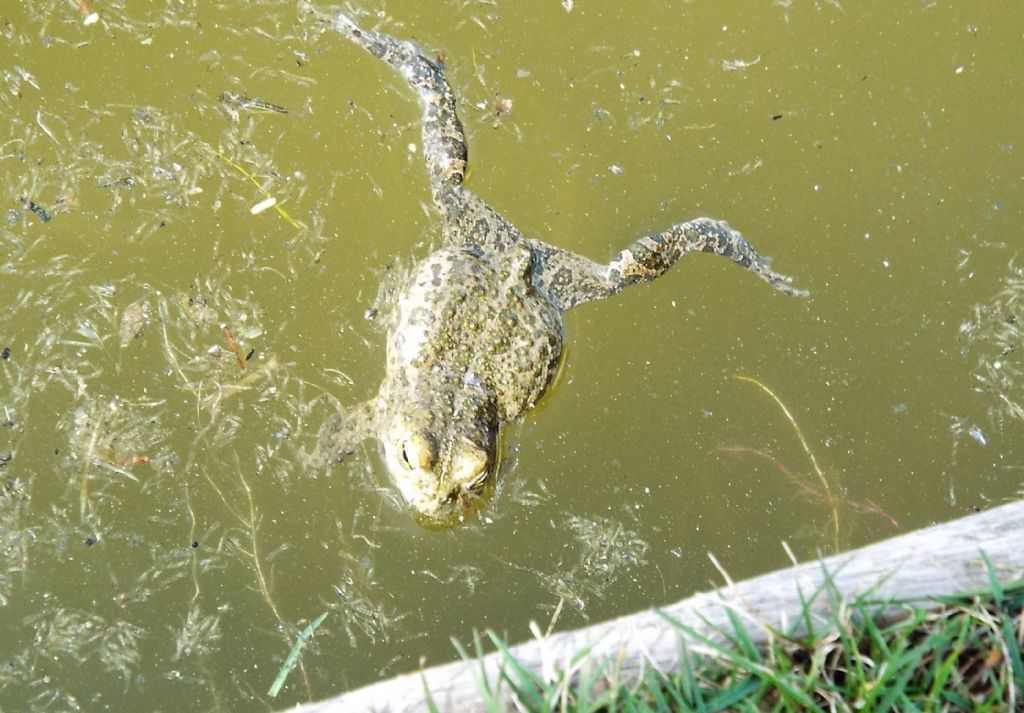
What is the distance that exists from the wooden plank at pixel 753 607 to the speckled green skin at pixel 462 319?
0.79 m

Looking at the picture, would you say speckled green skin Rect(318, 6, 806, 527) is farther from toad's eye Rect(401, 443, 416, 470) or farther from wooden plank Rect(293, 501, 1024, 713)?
wooden plank Rect(293, 501, 1024, 713)

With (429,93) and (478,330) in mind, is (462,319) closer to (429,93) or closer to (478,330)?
(478,330)

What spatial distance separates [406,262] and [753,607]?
178 cm

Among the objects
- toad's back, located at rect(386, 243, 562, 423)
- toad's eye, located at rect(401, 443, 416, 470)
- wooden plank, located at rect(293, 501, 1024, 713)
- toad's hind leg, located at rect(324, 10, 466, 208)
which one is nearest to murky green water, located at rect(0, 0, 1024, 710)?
toad's hind leg, located at rect(324, 10, 466, 208)

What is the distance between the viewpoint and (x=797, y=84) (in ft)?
10.1

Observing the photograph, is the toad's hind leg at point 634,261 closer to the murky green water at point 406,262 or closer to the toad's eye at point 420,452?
the murky green water at point 406,262

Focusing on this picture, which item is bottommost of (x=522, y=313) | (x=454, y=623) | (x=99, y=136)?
(x=454, y=623)

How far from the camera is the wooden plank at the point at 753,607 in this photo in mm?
1743

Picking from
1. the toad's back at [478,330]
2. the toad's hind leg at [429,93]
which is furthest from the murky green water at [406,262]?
the toad's back at [478,330]

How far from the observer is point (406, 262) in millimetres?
2959

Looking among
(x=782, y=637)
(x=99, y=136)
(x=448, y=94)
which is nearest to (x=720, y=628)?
(x=782, y=637)

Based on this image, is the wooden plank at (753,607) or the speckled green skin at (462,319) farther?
the speckled green skin at (462,319)

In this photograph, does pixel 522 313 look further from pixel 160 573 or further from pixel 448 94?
pixel 160 573

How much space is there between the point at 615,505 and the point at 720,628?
1291 millimetres
